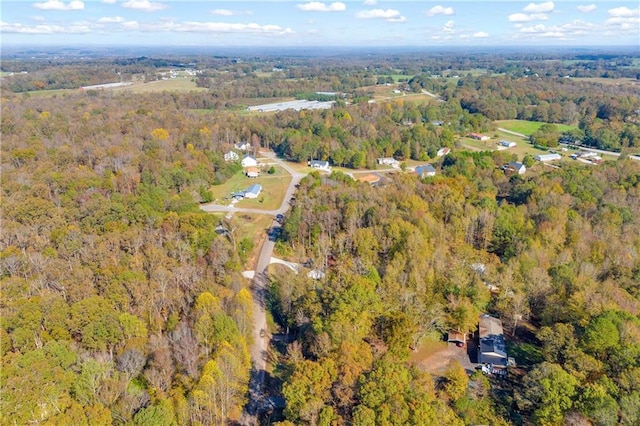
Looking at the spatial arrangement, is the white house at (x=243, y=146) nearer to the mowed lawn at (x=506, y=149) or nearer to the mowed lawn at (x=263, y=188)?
the mowed lawn at (x=263, y=188)

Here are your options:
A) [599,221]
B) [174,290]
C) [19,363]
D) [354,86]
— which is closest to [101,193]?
[174,290]

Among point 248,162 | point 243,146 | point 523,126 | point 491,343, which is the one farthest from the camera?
point 523,126

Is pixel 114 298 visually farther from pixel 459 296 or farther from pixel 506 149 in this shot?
pixel 506 149

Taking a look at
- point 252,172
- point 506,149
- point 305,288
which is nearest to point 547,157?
point 506,149

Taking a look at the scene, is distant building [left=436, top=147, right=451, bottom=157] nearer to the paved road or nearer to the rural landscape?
the rural landscape

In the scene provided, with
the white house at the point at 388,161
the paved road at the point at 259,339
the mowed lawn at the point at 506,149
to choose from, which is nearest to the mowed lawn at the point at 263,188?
the paved road at the point at 259,339

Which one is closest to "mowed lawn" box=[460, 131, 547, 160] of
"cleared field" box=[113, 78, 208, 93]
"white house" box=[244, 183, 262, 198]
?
"white house" box=[244, 183, 262, 198]

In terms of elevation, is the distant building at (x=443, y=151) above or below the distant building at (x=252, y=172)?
above
